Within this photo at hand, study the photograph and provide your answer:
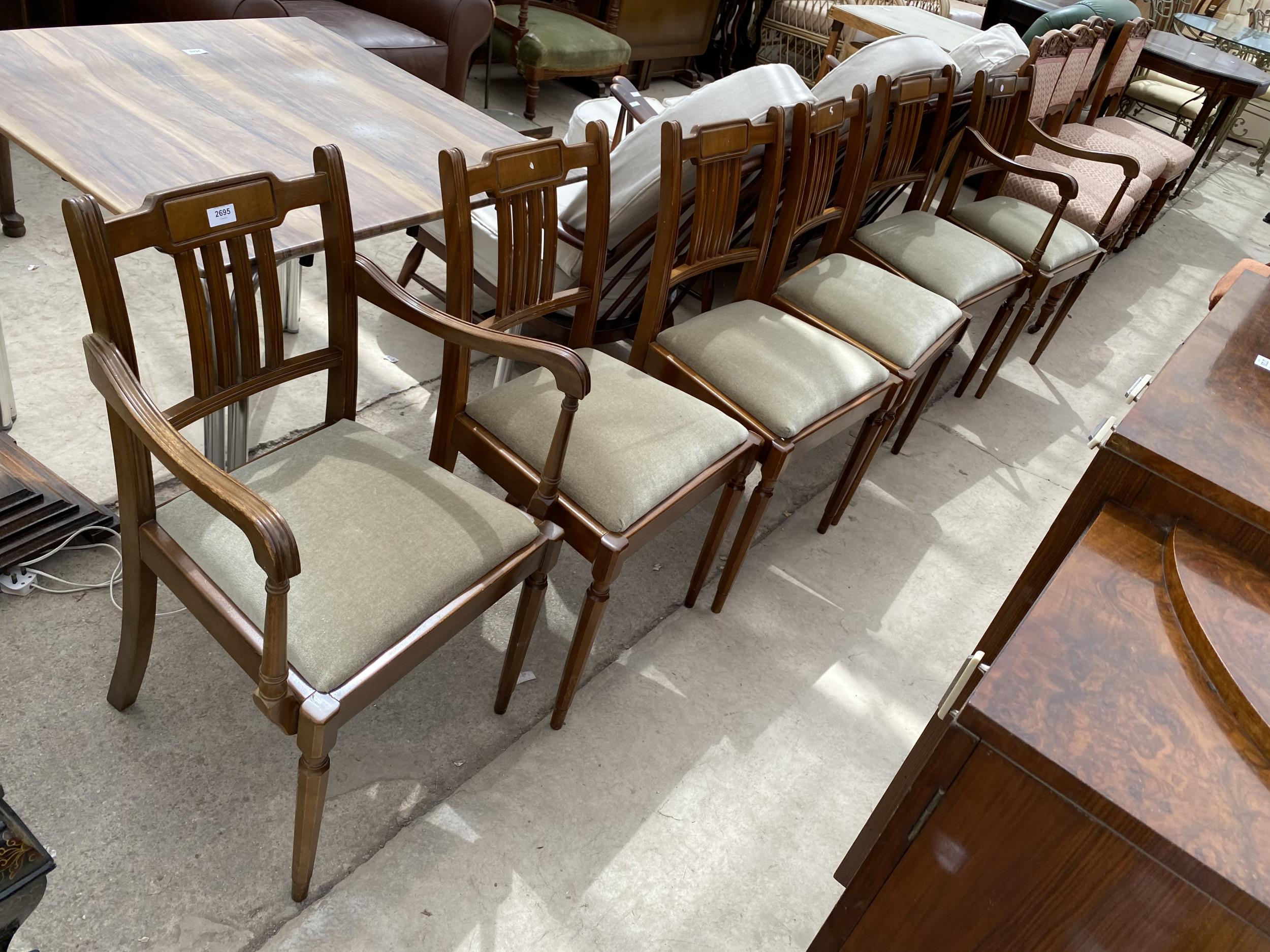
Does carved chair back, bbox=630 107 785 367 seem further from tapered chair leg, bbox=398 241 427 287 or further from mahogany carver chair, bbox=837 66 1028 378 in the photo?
tapered chair leg, bbox=398 241 427 287

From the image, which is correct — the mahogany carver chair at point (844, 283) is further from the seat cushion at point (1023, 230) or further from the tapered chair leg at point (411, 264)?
the tapered chair leg at point (411, 264)

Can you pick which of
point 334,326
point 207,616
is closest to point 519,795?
point 207,616

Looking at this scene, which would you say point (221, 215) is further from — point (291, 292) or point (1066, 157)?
point (1066, 157)

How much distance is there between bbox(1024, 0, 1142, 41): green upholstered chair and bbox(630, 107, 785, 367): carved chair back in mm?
2506

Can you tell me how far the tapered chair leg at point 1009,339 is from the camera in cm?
280

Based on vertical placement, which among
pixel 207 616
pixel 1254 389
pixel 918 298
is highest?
pixel 1254 389

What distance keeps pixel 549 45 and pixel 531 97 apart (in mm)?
241

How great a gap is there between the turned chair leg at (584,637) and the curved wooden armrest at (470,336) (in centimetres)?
32

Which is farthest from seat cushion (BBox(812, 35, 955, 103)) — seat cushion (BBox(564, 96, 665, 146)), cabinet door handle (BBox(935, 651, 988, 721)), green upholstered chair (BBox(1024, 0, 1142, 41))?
green upholstered chair (BBox(1024, 0, 1142, 41))

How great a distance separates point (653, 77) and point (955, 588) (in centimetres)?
403

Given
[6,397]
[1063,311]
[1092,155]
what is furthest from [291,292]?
[1063,311]

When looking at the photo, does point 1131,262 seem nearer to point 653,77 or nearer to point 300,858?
point 653,77

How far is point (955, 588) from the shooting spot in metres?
2.30

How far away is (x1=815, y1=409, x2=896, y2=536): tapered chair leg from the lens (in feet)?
7.14
